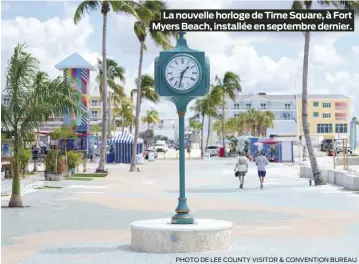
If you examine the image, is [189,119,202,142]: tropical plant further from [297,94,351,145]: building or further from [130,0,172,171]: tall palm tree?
[130,0,172,171]: tall palm tree

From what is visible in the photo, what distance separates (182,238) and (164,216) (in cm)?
681

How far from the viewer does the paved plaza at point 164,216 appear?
487 inches

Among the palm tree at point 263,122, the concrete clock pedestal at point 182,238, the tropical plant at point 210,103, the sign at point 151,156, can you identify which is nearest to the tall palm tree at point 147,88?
the sign at point 151,156

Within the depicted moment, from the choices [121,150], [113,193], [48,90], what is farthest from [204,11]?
[121,150]

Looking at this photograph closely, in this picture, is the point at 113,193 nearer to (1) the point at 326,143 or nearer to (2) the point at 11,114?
(2) the point at 11,114

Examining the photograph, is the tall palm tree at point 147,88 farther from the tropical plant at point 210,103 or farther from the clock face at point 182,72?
the clock face at point 182,72

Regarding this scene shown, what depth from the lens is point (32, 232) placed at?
50.3 ft

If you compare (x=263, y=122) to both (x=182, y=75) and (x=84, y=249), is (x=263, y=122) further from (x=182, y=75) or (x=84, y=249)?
(x=84, y=249)

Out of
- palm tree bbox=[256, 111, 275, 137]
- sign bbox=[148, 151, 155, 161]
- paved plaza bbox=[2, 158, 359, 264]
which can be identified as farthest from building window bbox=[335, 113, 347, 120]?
paved plaza bbox=[2, 158, 359, 264]

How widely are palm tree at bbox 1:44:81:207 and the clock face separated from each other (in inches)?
316

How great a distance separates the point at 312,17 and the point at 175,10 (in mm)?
2188

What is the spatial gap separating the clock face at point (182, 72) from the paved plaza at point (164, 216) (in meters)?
2.92

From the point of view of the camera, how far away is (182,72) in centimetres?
1288

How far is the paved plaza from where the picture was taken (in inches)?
487
